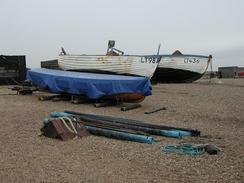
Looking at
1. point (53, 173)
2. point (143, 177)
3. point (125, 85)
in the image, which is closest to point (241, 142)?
point (143, 177)

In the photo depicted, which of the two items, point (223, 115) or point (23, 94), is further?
point (23, 94)

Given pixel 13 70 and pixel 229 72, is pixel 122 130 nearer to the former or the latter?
pixel 13 70

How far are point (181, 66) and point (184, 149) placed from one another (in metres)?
21.9

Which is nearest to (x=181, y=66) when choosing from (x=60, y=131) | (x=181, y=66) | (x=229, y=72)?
(x=181, y=66)

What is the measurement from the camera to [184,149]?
7.12 m

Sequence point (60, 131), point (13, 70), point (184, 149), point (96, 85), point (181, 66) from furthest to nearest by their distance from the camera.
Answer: point (181, 66) < point (13, 70) < point (96, 85) < point (60, 131) < point (184, 149)

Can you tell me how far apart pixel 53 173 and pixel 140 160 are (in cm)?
149

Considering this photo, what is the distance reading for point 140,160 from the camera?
254 inches

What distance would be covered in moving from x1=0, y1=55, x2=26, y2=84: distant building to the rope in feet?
58.5

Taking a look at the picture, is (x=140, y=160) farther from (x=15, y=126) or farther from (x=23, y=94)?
(x=23, y=94)

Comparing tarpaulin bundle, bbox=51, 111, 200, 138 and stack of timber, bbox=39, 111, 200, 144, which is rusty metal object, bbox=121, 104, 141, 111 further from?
stack of timber, bbox=39, 111, 200, 144

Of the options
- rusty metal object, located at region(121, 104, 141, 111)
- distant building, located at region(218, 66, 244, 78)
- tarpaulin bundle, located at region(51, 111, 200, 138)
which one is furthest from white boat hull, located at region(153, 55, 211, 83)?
tarpaulin bundle, located at region(51, 111, 200, 138)

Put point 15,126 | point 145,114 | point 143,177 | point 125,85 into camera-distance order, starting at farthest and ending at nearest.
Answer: point 125,85 → point 145,114 → point 15,126 → point 143,177

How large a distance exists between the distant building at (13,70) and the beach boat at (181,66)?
9546 millimetres
